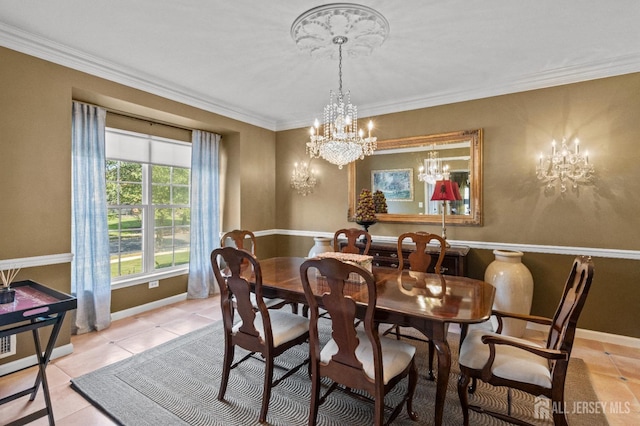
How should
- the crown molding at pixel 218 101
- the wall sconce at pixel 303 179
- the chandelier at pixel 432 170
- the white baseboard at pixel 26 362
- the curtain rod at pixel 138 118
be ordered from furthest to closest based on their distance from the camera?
the wall sconce at pixel 303 179 < the chandelier at pixel 432 170 < the curtain rod at pixel 138 118 < the crown molding at pixel 218 101 < the white baseboard at pixel 26 362

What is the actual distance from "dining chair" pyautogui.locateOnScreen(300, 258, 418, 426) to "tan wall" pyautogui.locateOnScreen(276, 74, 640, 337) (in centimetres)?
243

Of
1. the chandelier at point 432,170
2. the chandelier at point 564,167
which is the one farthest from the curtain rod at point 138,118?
the chandelier at point 564,167

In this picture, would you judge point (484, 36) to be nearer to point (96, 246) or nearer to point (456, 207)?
point (456, 207)

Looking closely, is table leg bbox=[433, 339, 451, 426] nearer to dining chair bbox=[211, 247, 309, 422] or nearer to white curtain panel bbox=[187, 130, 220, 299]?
dining chair bbox=[211, 247, 309, 422]

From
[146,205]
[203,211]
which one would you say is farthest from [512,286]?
[146,205]

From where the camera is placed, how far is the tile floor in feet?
7.05

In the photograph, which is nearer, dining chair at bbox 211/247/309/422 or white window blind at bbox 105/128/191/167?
dining chair at bbox 211/247/309/422

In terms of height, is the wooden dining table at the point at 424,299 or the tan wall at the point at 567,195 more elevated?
the tan wall at the point at 567,195

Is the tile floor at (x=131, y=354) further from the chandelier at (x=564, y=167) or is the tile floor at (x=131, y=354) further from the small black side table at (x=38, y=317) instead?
the chandelier at (x=564, y=167)

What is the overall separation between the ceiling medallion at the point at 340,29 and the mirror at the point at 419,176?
175cm

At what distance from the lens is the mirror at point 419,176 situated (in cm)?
388

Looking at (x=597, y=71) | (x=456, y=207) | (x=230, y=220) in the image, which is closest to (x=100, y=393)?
(x=230, y=220)

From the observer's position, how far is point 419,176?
4230mm

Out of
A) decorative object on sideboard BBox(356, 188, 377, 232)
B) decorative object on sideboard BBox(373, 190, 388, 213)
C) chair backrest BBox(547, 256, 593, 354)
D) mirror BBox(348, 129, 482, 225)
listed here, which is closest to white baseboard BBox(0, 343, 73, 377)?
decorative object on sideboard BBox(356, 188, 377, 232)
